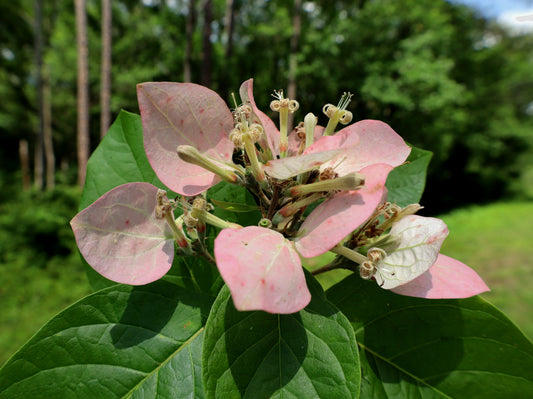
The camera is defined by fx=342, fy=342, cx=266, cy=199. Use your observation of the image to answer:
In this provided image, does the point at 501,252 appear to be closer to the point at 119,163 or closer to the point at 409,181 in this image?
the point at 409,181

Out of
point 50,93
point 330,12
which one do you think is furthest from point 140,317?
point 50,93

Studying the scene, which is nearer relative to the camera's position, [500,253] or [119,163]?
[119,163]

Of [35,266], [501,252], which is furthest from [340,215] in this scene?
[501,252]

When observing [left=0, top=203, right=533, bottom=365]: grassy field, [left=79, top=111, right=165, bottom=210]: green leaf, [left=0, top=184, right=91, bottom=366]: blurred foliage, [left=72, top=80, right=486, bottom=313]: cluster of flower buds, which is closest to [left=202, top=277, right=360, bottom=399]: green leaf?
[left=72, top=80, right=486, bottom=313]: cluster of flower buds

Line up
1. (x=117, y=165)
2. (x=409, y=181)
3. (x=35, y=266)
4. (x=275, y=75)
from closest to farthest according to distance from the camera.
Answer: (x=117, y=165), (x=409, y=181), (x=35, y=266), (x=275, y=75)

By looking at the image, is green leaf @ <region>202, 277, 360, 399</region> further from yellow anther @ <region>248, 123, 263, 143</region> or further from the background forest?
the background forest

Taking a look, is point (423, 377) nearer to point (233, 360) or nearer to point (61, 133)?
point (233, 360)
